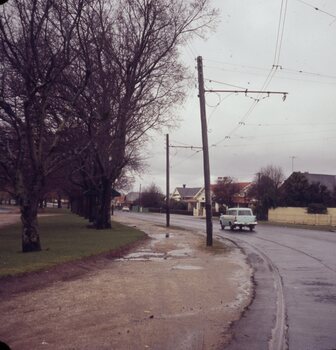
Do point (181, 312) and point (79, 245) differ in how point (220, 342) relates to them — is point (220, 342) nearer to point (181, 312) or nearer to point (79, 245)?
point (181, 312)

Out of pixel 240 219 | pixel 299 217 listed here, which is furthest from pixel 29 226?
pixel 299 217

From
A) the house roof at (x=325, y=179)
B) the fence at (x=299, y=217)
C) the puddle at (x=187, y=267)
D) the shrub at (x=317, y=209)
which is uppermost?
the house roof at (x=325, y=179)

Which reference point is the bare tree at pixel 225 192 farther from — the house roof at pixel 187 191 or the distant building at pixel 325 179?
the house roof at pixel 187 191

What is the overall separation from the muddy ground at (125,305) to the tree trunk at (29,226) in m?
2.89

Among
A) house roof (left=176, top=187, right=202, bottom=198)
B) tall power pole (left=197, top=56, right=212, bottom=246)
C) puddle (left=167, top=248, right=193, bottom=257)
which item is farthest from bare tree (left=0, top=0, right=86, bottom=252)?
house roof (left=176, top=187, right=202, bottom=198)

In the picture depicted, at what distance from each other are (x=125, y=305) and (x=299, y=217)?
51608 millimetres

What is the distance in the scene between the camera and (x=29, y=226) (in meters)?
18.4

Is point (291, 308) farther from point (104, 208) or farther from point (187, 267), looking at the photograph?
point (104, 208)

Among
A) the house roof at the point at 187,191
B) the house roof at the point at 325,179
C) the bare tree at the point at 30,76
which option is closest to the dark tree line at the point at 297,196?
the house roof at the point at 325,179

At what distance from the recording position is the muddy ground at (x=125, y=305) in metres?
7.20

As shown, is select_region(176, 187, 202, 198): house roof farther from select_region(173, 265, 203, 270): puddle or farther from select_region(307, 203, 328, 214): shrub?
select_region(173, 265, 203, 270): puddle

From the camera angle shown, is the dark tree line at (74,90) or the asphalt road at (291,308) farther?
the dark tree line at (74,90)

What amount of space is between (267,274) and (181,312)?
5.89 m

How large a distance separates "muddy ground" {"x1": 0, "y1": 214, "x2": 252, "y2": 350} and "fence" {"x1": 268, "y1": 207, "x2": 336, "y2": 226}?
40877 mm
